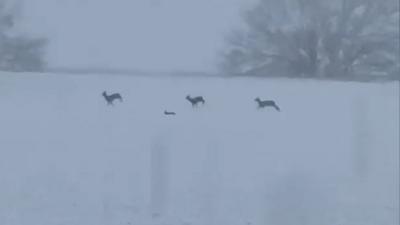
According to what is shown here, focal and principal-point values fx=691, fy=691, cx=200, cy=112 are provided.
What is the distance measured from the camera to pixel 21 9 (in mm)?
1574

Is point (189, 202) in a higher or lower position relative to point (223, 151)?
lower

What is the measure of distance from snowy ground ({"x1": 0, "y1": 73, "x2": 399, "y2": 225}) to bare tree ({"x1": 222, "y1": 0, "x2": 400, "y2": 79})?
38mm

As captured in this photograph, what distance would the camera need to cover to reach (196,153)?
5.24ft

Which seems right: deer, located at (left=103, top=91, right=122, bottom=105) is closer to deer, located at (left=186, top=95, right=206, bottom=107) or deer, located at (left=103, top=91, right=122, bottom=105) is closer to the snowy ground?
the snowy ground

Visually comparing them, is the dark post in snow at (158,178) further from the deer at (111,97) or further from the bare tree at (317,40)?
the bare tree at (317,40)

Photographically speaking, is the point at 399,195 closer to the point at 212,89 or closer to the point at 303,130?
the point at 303,130

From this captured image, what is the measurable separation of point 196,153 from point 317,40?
1.27 feet

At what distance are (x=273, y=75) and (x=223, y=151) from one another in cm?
21

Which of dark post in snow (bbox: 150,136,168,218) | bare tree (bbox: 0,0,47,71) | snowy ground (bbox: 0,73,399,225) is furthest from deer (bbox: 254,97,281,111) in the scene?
bare tree (bbox: 0,0,47,71)

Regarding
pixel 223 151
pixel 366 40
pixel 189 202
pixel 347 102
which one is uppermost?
pixel 366 40

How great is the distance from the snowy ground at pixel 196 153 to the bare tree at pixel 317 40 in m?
0.04

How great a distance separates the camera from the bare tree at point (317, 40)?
1.60 metres

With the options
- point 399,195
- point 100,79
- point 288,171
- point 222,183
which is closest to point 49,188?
point 100,79

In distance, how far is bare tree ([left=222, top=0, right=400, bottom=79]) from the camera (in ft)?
5.26
